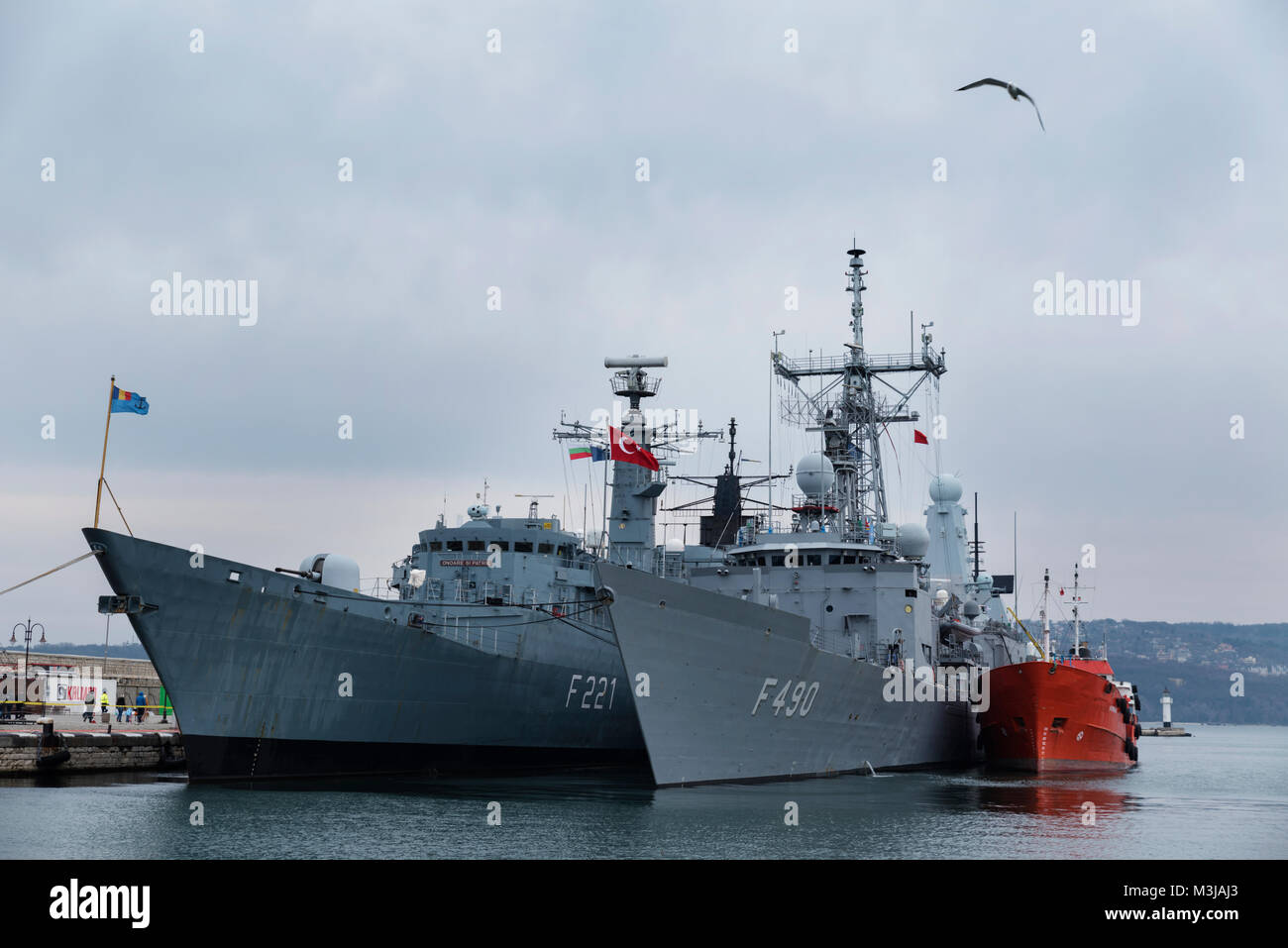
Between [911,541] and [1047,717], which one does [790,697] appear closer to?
[911,541]

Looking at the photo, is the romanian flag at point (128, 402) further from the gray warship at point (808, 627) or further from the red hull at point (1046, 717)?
the red hull at point (1046, 717)

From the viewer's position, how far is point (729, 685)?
20.0m

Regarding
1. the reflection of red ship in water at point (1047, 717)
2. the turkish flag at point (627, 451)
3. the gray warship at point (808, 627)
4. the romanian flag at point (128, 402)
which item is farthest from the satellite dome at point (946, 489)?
the romanian flag at point (128, 402)

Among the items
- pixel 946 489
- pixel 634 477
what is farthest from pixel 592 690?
pixel 946 489

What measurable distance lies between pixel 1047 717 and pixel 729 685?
12.5m

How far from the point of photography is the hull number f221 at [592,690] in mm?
27438

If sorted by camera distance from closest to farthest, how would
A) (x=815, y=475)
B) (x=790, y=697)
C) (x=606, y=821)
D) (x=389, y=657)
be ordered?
(x=606, y=821), (x=790, y=697), (x=389, y=657), (x=815, y=475)

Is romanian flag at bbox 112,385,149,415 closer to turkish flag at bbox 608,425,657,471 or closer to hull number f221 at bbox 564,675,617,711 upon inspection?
turkish flag at bbox 608,425,657,471

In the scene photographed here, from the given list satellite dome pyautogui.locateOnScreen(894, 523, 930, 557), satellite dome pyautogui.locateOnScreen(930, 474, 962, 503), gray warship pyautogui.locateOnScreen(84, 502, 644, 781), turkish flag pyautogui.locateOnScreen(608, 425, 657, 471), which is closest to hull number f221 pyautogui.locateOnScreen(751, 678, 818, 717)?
gray warship pyautogui.locateOnScreen(84, 502, 644, 781)

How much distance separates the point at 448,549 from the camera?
2823 centimetres

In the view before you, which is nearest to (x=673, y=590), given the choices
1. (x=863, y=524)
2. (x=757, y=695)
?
(x=757, y=695)

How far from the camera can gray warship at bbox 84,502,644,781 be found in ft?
67.8
